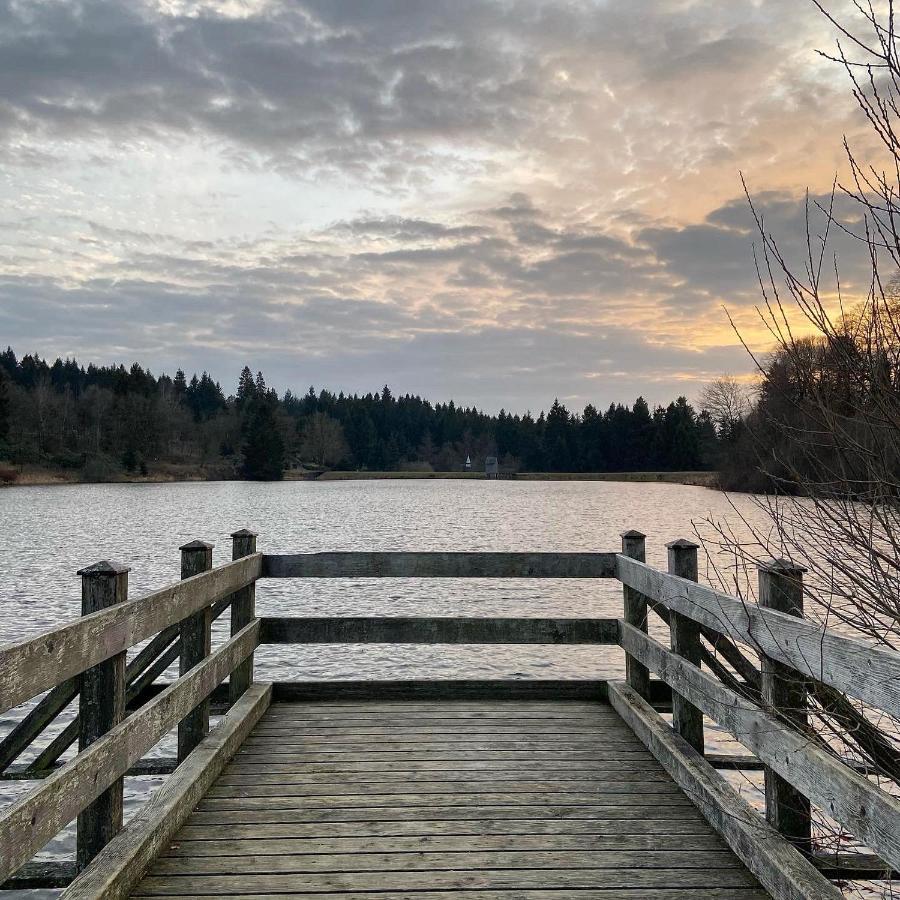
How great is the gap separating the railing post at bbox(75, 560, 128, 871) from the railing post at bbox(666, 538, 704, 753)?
10.2 feet

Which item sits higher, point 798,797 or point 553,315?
point 553,315

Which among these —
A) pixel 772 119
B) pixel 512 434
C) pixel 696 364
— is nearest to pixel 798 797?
pixel 772 119

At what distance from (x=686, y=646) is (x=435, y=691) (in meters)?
2.40

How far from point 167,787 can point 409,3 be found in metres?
19.3

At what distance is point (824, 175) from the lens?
380 cm

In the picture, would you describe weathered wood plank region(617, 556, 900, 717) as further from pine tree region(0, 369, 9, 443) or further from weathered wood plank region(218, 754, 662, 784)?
pine tree region(0, 369, 9, 443)

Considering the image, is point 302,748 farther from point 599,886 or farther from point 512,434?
point 512,434

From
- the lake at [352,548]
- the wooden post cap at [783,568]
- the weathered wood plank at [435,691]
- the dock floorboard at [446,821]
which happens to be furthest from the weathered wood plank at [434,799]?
the lake at [352,548]

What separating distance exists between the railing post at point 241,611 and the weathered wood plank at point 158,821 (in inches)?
18.4

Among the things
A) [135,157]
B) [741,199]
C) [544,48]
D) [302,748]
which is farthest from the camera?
[135,157]

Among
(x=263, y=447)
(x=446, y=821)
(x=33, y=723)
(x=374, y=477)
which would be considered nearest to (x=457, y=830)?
(x=446, y=821)

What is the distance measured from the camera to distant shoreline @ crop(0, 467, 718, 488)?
88.2 metres

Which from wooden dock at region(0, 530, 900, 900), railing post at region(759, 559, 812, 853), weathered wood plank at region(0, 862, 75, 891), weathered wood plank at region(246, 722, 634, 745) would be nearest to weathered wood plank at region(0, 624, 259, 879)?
wooden dock at region(0, 530, 900, 900)

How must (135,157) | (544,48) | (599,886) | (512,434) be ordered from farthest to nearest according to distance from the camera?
(512,434) → (135,157) → (544,48) → (599,886)
